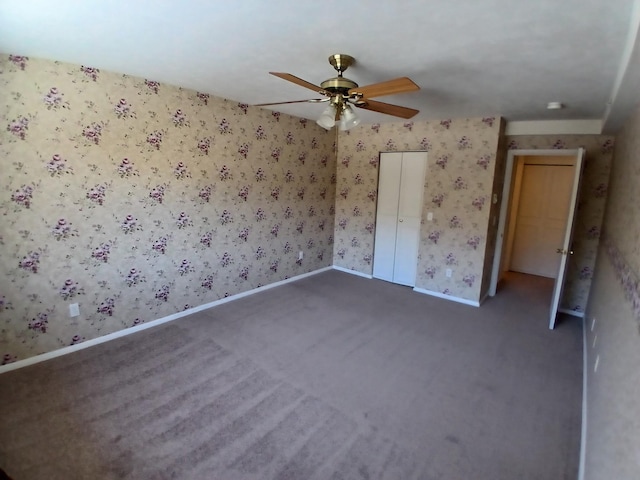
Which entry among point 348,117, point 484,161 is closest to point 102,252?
point 348,117

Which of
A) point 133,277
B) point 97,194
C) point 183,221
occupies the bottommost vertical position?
point 133,277

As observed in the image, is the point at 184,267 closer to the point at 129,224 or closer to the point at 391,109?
the point at 129,224

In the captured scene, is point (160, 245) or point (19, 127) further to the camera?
point (160, 245)

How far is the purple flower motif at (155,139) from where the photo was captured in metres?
2.96

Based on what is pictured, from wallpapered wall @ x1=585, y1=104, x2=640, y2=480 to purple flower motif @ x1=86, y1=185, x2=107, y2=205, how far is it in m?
3.43

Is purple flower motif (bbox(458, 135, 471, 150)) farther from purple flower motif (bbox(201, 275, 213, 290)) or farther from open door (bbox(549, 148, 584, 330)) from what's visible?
purple flower motif (bbox(201, 275, 213, 290))

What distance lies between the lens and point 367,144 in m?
4.77

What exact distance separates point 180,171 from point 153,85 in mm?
769

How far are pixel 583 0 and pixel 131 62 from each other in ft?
8.84

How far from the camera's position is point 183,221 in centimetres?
330

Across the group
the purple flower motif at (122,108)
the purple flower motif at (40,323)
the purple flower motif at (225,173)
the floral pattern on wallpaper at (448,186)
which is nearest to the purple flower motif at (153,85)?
the purple flower motif at (122,108)

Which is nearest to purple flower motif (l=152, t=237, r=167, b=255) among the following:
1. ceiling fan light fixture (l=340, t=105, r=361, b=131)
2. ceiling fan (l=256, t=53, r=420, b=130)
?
ceiling fan (l=256, t=53, r=420, b=130)

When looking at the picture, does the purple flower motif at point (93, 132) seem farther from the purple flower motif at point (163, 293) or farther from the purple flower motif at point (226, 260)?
the purple flower motif at point (226, 260)

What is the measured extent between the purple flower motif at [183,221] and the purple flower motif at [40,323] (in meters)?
1.27
